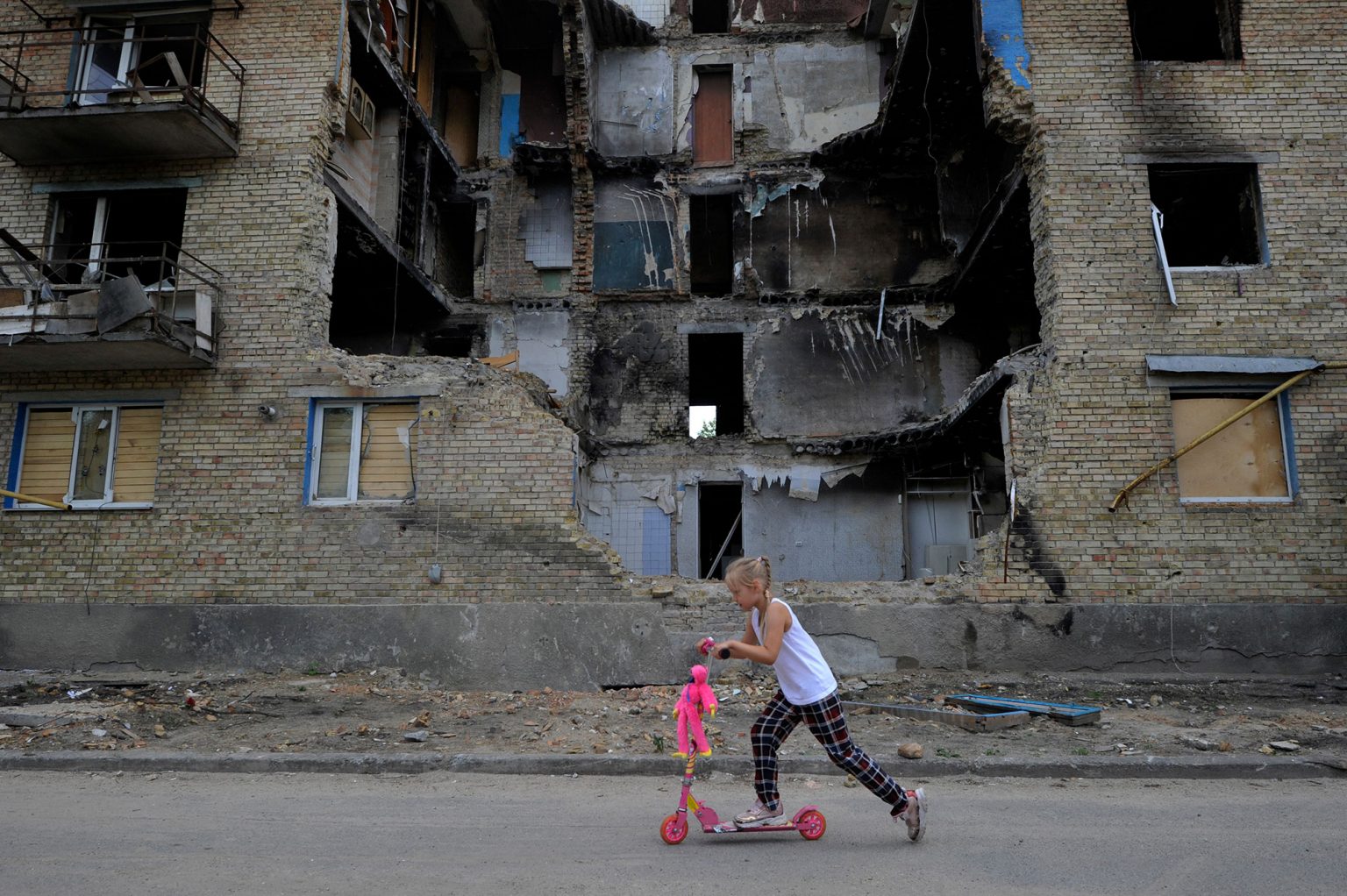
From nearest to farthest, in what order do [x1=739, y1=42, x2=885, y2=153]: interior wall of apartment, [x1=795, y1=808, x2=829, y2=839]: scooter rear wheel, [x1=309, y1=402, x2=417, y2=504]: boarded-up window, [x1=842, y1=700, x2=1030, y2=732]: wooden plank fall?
[x1=795, y1=808, x2=829, y2=839]: scooter rear wheel < [x1=842, y1=700, x2=1030, y2=732]: wooden plank < [x1=309, y1=402, x2=417, y2=504]: boarded-up window < [x1=739, y1=42, x2=885, y2=153]: interior wall of apartment

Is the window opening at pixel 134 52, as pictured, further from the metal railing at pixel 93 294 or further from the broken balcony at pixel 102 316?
the broken balcony at pixel 102 316

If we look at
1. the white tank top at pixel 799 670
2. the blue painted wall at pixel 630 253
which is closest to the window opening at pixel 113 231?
the blue painted wall at pixel 630 253

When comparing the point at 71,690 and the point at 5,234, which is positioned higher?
the point at 5,234

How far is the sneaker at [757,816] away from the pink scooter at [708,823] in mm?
19

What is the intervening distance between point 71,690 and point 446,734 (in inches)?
192

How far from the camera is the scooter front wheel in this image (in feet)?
14.0

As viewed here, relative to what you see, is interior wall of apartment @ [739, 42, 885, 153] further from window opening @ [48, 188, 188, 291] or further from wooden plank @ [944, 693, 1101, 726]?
wooden plank @ [944, 693, 1101, 726]

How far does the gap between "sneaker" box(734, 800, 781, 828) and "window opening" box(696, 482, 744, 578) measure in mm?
8820

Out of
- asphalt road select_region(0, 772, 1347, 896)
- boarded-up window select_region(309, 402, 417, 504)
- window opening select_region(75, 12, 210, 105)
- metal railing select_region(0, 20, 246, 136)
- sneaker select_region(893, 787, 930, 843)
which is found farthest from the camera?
window opening select_region(75, 12, 210, 105)

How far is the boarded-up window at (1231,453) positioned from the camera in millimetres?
9414

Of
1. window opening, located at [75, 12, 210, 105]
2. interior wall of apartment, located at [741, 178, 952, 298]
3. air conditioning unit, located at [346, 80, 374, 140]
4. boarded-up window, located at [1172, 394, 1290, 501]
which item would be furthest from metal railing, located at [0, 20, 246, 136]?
boarded-up window, located at [1172, 394, 1290, 501]

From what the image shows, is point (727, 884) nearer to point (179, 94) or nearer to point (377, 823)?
point (377, 823)

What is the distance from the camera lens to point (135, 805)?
5.35m

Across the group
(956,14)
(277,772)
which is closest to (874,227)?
(956,14)
